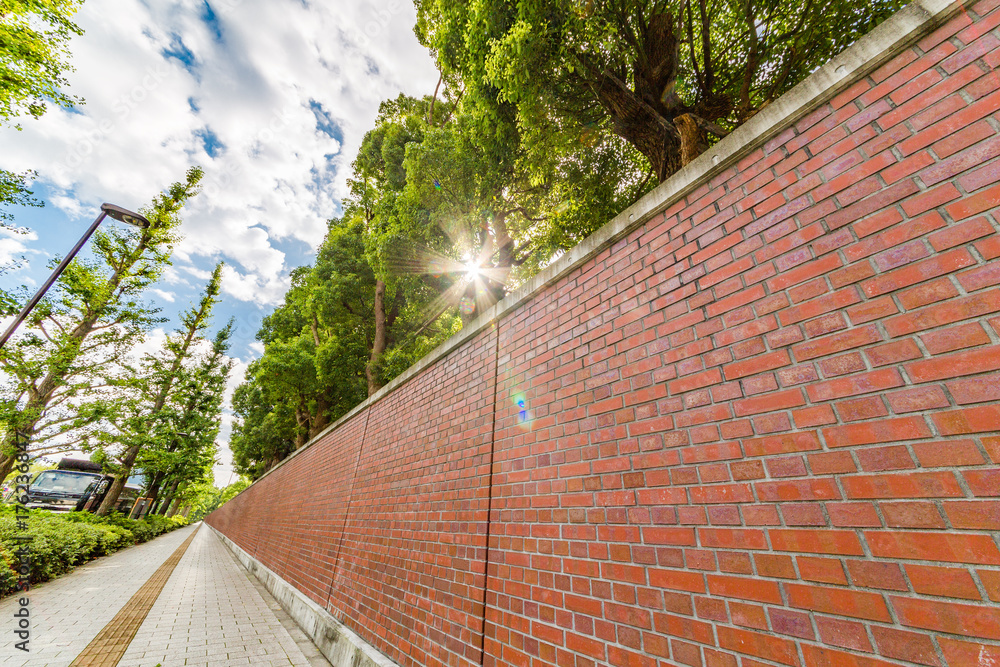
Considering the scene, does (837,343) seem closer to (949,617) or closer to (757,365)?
(757,365)

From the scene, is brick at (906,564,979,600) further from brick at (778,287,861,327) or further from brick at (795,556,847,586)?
brick at (778,287,861,327)

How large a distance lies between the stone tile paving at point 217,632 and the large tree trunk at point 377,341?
5.38 metres

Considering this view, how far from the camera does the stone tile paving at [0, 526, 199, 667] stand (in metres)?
3.61

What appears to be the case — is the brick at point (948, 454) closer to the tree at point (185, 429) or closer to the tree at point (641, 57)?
the tree at point (641, 57)

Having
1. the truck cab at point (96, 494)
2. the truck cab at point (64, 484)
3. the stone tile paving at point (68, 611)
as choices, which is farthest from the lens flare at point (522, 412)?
the truck cab at point (64, 484)

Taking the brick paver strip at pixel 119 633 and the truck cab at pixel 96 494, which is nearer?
the brick paver strip at pixel 119 633

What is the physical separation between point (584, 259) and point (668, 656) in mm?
2192

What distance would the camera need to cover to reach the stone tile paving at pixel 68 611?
3.61 metres

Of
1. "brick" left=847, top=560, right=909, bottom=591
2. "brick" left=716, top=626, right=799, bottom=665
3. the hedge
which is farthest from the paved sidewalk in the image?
"brick" left=847, top=560, right=909, bottom=591

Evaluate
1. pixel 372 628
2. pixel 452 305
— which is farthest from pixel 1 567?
pixel 452 305

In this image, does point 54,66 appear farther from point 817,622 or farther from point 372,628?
point 817,622

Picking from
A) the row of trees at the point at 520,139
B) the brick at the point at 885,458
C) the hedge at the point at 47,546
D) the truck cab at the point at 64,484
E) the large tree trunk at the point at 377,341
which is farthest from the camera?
the truck cab at the point at 64,484

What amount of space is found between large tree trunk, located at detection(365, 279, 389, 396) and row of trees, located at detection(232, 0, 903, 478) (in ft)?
0.23

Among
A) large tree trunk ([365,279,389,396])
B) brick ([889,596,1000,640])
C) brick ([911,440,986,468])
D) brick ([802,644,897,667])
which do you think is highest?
large tree trunk ([365,279,389,396])
